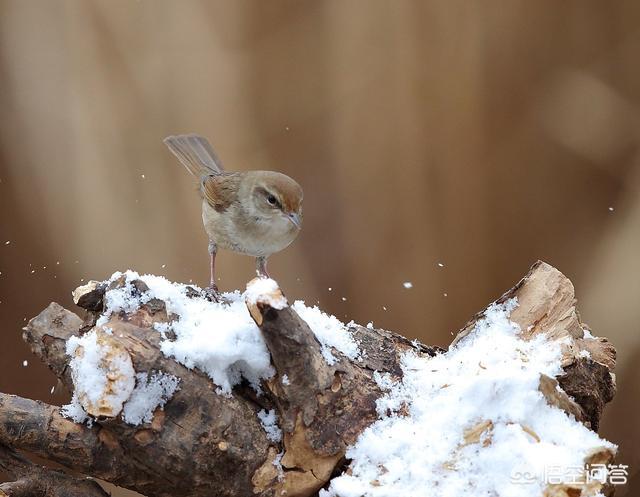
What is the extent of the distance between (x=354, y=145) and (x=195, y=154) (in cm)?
68

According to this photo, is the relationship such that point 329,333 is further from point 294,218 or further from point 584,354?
→ point 584,354

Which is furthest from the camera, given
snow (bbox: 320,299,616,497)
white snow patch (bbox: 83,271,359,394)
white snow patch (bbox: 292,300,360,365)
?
white snow patch (bbox: 292,300,360,365)

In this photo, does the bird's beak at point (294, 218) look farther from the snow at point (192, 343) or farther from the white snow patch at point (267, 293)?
the white snow patch at point (267, 293)

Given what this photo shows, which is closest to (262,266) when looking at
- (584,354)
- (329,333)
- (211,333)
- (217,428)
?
(329,333)

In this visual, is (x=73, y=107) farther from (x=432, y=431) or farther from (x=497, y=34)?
(x=432, y=431)

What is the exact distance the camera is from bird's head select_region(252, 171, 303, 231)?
8.31 ft

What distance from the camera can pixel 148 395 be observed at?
168cm

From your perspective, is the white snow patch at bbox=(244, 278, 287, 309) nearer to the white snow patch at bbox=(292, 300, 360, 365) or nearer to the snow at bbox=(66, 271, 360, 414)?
the snow at bbox=(66, 271, 360, 414)

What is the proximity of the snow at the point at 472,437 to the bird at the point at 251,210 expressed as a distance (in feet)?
2.59

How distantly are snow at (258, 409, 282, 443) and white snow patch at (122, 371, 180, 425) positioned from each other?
0.86 ft

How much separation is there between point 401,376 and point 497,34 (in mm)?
1633

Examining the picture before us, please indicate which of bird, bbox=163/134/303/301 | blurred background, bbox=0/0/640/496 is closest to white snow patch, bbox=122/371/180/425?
bird, bbox=163/134/303/301

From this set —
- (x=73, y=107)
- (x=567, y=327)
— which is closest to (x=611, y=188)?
(x=567, y=327)

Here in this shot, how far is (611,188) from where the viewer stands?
118 inches
